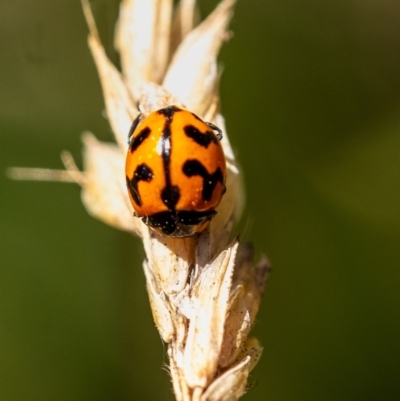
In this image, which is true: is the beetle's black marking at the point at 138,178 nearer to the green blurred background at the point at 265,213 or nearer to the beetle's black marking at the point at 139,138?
the beetle's black marking at the point at 139,138

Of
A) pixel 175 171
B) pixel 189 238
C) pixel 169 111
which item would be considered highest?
pixel 169 111

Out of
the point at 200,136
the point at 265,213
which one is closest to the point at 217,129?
the point at 200,136

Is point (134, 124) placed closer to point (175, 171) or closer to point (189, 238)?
point (175, 171)

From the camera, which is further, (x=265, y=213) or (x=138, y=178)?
(x=265, y=213)

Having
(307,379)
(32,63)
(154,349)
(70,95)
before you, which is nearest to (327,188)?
(307,379)

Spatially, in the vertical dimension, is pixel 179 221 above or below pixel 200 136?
below

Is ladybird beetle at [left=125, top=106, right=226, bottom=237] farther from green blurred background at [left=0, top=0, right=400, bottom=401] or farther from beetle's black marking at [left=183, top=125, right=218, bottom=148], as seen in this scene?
green blurred background at [left=0, top=0, right=400, bottom=401]
